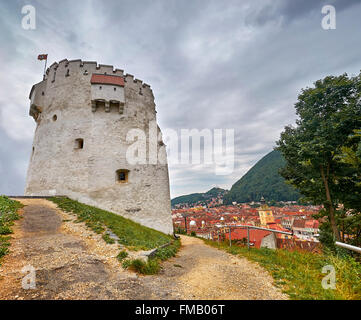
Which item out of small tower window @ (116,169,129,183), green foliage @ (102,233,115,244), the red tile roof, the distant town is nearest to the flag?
the red tile roof

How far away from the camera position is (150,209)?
14.0 metres

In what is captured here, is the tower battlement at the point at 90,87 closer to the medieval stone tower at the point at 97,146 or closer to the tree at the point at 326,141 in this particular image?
A: the medieval stone tower at the point at 97,146

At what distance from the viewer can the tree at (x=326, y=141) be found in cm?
824

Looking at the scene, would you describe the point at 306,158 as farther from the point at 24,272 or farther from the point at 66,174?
the point at 66,174

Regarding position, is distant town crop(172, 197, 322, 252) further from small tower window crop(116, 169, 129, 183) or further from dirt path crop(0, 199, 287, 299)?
small tower window crop(116, 169, 129, 183)

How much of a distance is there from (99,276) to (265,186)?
153 metres

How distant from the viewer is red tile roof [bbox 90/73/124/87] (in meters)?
14.3

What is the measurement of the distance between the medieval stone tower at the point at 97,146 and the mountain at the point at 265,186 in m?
115

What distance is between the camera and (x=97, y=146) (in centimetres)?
1359

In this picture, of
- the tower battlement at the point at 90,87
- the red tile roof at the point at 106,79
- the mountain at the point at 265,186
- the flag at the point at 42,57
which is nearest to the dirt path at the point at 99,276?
the tower battlement at the point at 90,87

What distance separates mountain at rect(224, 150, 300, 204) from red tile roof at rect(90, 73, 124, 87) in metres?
117

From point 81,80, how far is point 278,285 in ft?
55.8

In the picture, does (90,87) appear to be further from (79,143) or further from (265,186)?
(265,186)

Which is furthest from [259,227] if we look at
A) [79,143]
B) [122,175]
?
[79,143]
